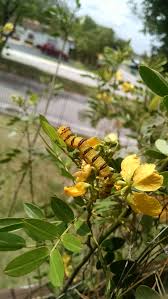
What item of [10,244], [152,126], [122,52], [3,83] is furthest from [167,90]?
[3,83]

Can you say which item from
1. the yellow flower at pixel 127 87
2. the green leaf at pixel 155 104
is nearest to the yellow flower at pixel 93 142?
the green leaf at pixel 155 104

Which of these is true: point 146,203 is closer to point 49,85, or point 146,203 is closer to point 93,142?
point 93,142

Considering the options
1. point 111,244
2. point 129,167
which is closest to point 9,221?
point 129,167

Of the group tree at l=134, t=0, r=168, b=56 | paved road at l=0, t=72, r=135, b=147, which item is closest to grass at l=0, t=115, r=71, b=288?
paved road at l=0, t=72, r=135, b=147

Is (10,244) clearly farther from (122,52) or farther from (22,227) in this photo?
(122,52)

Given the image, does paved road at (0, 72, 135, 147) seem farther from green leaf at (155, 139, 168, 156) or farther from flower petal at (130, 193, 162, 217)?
flower petal at (130, 193, 162, 217)

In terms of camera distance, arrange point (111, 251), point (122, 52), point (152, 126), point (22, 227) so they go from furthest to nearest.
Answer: point (122, 52) < point (152, 126) < point (111, 251) < point (22, 227)

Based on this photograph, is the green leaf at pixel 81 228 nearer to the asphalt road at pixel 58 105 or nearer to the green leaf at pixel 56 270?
the green leaf at pixel 56 270
